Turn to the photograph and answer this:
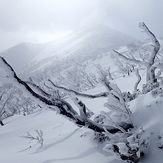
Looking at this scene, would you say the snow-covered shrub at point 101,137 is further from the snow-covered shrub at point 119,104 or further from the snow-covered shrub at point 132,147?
the snow-covered shrub at point 132,147

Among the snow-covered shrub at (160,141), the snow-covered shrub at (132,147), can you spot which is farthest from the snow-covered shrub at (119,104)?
the snow-covered shrub at (160,141)

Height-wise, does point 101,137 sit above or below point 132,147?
below

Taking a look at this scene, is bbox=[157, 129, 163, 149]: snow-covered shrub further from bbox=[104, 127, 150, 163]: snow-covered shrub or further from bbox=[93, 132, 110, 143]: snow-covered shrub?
bbox=[93, 132, 110, 143]: snow-covered shrub

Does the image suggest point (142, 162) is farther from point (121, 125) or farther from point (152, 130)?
point (121, 125)

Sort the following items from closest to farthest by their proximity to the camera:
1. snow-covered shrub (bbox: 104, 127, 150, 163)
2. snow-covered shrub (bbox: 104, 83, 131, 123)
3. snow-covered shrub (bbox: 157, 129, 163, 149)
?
snow-covered shrub (bbox: 104, 127, 150, 163)
snow-covered shrub (bbox: 157, 129, 163, 149)
snow-covered shrub (bbox: 104, 83, 131, 123)

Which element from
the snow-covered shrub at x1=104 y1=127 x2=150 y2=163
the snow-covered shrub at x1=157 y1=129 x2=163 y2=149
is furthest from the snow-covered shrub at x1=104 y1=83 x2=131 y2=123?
the snow-covered shrub at x1=157 y1=129 x2=163 y2=149

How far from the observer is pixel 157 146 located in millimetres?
2984

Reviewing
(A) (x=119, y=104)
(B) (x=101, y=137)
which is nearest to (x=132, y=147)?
(A) (x=119, y=104)

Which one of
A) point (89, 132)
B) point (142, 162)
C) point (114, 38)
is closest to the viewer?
point (142, 162)

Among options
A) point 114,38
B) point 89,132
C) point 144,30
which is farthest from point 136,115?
point 114,38

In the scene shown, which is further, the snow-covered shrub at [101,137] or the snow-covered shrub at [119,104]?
the snow-covered shrub at [101,137]

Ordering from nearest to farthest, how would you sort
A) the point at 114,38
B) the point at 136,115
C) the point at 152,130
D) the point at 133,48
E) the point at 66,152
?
1. the point at 152,130
2. the point at 136,115
3. the point at 66,152
4. the point at 133,48
5. the point at 114,38

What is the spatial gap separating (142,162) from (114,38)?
7545 inches

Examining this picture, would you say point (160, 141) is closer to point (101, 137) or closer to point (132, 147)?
point (132, 147)
